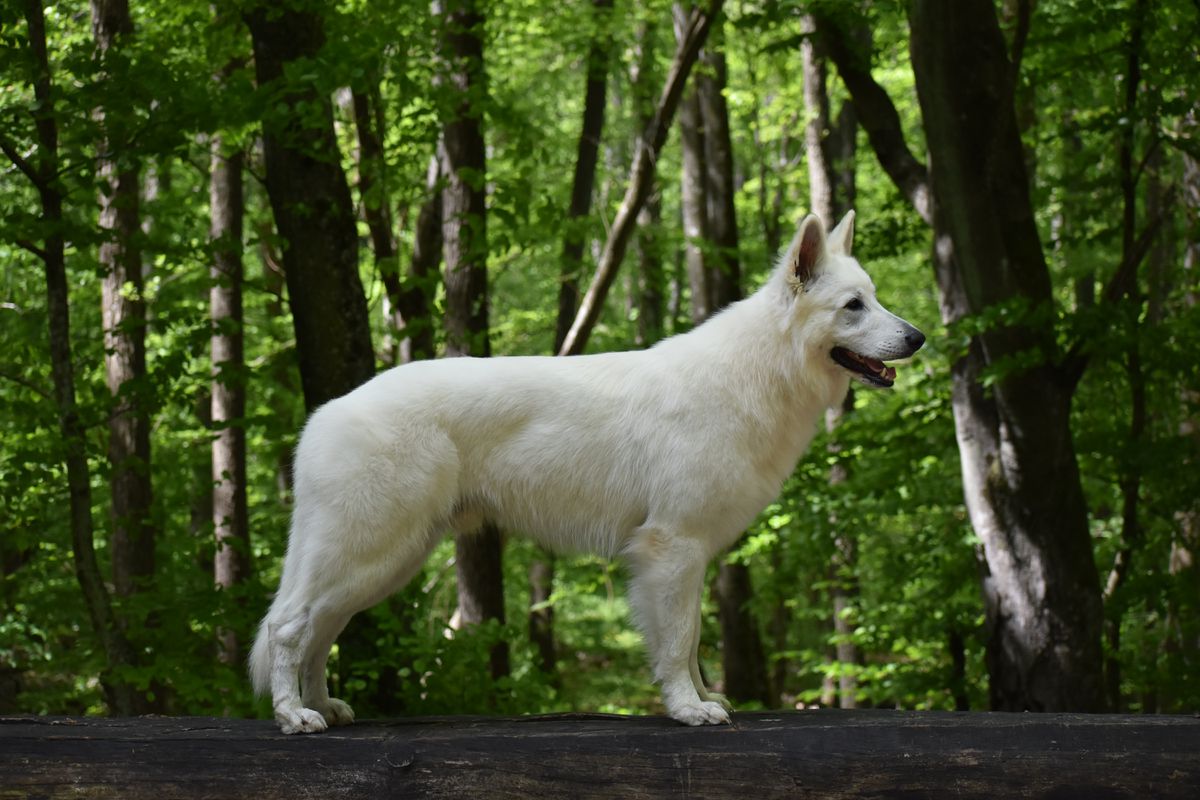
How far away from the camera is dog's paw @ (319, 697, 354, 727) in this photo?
4.88 meters

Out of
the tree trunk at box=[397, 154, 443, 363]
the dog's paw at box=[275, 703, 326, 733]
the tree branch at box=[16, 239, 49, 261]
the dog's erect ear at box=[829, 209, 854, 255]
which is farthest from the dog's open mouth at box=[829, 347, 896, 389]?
the tree branch at box=[16, 239, 49, 261]

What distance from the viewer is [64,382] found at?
Result: 22.7 ft

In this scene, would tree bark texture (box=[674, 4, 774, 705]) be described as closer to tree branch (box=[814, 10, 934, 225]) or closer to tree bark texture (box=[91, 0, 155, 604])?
tree branch (box=[814, 10, 934, 225])

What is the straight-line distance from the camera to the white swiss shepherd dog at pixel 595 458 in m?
4.54

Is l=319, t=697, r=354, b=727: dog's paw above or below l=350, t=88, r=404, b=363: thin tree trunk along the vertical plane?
below

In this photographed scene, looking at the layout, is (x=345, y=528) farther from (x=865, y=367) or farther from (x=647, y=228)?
(x=647, y=228)

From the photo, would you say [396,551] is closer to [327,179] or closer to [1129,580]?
[327,179]

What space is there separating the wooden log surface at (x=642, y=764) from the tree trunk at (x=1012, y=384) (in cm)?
376

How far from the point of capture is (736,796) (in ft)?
13.3

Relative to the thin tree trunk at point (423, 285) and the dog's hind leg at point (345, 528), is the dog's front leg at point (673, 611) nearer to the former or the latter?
the dog's hind leg at point (345, 528)

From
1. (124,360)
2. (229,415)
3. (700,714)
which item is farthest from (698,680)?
(229,415)

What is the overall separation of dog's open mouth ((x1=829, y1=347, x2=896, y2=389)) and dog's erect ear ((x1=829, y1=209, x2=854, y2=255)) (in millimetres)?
486

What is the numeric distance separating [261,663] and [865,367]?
2.86 metres

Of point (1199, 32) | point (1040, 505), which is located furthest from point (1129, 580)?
point (1199, 32)
